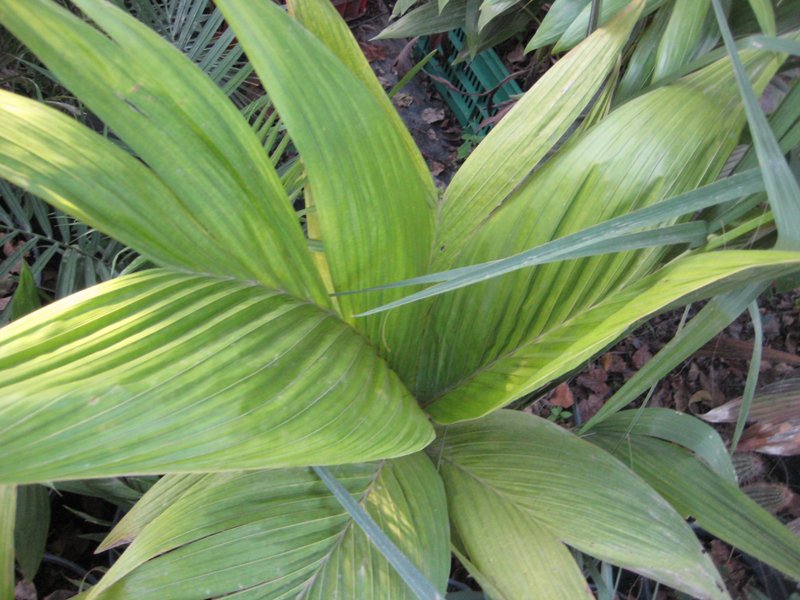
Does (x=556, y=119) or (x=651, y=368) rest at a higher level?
(x=556, y=119)

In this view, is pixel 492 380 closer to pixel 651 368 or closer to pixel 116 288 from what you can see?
pixel 651 368

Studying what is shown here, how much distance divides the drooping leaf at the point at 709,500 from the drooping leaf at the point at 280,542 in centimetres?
24

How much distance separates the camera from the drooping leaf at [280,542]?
20.5 inches

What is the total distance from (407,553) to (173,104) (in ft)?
1.46

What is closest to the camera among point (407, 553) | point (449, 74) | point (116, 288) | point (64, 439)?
point (64, 439)

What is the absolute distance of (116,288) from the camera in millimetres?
426

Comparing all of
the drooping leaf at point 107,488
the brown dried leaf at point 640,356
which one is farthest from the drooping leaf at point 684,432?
the drooping leaf at point 107,488

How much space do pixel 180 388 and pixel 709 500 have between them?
55 cm

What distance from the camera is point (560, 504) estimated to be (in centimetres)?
56

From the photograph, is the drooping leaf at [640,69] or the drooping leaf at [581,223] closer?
the drooping leaf at [581,223]

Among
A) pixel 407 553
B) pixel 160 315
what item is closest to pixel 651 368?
pixel 407 553

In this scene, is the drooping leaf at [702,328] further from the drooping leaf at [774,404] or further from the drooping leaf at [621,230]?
the drooping leaf at [774,404]

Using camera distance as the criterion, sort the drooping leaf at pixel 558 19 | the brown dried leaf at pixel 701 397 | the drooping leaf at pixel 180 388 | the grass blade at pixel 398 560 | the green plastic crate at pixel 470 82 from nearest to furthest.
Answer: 1. the drooping leaf at pixel 180 388
2. the grass blade at pixel 398 560
3. the drooping leaf at pixel 558 19
4. the brown dried leaf at pixel 701 397
5. the green plastic crate at pixel 470 82

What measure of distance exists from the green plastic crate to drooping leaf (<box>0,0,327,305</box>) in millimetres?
1009
